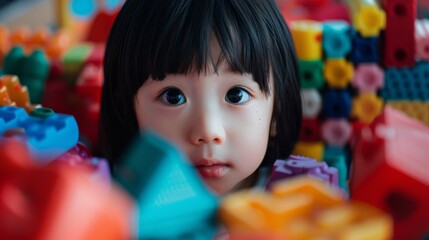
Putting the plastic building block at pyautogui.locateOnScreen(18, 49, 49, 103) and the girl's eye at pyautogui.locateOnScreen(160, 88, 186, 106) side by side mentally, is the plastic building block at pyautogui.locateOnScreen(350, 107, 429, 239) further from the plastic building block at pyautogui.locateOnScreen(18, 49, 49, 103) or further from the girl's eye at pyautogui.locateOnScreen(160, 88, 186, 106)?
the plastic building block at pyautogui.locateOnScreen(18, 49, 49, 103)

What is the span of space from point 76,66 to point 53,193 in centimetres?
83

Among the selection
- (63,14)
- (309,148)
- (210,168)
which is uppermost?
(63,14)

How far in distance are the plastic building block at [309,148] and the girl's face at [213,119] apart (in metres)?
0.32

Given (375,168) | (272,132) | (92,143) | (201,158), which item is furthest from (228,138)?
(92,143)

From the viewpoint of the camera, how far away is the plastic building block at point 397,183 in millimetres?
421

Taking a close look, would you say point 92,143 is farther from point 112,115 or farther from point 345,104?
point 345,104

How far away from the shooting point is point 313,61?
107 cm

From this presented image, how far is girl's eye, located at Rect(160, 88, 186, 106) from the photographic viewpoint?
73 cm

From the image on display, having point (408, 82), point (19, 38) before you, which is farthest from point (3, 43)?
point (408, 82)

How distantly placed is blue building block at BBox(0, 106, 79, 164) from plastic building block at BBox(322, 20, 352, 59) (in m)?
0.55

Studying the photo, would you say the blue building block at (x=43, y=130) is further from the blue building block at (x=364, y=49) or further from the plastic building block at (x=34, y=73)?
the blue building block at (x=364, y=49)

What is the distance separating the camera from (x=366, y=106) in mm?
1074

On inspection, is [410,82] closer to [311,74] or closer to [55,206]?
[311,74]

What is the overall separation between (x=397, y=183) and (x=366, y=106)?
67cm
